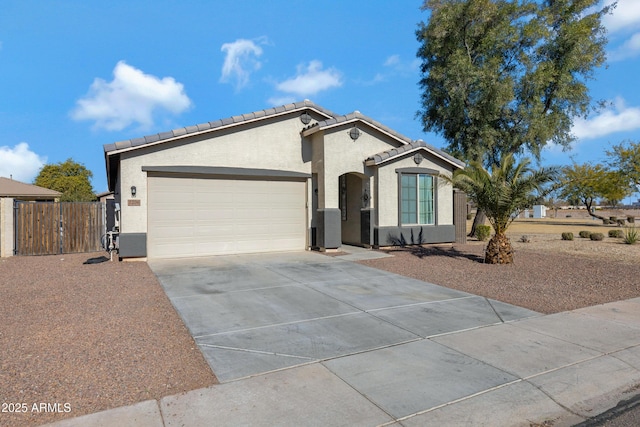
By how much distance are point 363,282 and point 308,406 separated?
5.61 metres

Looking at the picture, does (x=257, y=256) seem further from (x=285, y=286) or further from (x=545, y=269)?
(x=545, y=269)

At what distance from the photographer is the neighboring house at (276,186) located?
12492 millimetres

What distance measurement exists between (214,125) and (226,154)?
1.03 meters

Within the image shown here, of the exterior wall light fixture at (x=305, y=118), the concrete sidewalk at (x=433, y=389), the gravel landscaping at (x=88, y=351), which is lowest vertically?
the concrete sidewalk at (x=433, y=389)

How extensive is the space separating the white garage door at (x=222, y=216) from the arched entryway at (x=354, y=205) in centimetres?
232

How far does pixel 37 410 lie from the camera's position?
3545 millimetres

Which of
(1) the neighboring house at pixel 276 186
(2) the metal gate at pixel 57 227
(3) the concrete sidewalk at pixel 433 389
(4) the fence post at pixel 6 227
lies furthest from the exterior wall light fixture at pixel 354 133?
(4) the fence post at pixel 6 227

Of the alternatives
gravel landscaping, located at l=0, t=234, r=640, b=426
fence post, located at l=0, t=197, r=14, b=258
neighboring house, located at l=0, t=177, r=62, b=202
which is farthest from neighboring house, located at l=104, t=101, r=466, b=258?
neighboring house, located at l=0, t=177, r=62, b=202

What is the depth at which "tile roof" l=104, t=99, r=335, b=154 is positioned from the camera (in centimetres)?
1190

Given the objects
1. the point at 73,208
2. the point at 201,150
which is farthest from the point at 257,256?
the point at 73,208

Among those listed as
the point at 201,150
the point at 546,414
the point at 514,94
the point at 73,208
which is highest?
the point at 514,94

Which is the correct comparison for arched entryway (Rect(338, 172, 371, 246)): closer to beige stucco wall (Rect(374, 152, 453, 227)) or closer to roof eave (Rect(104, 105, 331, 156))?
beige stucco wall (Rect(374, 152, 453, 227))

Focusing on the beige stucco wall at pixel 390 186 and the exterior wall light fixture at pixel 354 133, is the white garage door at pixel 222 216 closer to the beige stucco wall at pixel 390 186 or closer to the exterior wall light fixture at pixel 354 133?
the exterior wall light fixture at pixel 354 133

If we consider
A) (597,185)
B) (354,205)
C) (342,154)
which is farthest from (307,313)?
(597,185)
